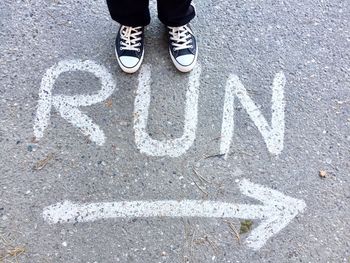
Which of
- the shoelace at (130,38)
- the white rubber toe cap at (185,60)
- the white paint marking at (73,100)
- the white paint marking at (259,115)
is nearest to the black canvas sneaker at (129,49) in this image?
the shoelace at (130,38)

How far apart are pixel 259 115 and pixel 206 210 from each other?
59cm

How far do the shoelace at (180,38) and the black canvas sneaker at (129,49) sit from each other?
0.60 ft

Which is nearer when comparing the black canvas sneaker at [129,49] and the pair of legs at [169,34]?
the pair of legs at [169,34]

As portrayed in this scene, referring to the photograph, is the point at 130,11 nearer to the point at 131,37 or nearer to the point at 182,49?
the point at 131,37

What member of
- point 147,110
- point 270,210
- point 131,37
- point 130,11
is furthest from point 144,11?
point 270,210

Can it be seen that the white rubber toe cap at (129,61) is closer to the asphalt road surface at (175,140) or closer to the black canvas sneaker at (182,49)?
the asphalt road surface at (175,140)

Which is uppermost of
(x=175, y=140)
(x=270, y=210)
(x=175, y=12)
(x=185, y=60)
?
(x=175, y=12)

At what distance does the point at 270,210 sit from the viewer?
206 cm

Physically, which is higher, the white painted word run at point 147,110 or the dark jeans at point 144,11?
the dark jeans at point 144,11

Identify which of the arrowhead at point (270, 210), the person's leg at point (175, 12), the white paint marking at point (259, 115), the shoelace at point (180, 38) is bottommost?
the arrowhead at point (270, 210)

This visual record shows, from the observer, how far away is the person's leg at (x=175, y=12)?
83.0 inches

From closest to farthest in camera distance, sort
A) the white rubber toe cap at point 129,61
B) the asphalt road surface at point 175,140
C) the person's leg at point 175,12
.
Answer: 1. the asphalt road surface at point 175,140
2. the person's leg at point 175,12
3. the white rubber toe cap at point 129,61

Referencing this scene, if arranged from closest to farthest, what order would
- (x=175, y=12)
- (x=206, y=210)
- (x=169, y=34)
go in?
(x=206, y=210)
(x=175, y=12)
(x=169, y=34)

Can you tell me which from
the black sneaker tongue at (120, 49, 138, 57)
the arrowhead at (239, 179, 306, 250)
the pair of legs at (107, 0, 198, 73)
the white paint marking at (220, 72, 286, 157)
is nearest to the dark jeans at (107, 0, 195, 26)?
the pair of legs at (107, 0, 198, 73)
